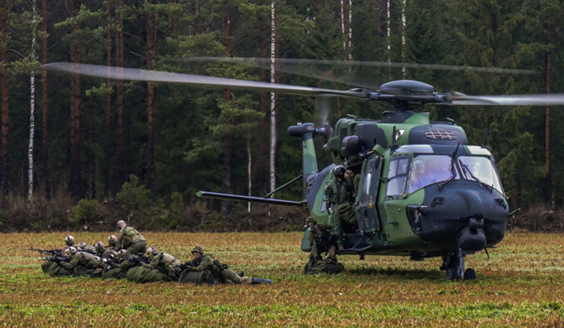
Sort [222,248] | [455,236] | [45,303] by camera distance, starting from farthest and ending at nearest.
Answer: [222,248], [455,236], [45,303]

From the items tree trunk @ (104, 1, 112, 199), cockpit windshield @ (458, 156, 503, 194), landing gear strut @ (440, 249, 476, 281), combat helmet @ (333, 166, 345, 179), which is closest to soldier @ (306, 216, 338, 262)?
combat helmet @ (333, 166, 345, 179)

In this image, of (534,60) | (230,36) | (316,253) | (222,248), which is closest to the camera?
(316,253)

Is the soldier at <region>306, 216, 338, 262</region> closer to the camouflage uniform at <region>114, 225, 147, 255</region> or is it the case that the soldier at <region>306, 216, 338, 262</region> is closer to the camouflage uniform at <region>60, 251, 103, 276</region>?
the camouflage uniform at <region>114, 225, 147, 255</region>

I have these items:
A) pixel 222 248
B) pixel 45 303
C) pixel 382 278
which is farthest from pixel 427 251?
pixel 222 248

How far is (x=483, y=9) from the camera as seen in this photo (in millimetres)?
40156

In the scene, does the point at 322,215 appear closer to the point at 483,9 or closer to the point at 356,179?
the point at 356,179

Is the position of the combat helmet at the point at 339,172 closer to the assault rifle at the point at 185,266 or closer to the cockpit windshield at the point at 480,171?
the cockpit windshield at the point at 480,171

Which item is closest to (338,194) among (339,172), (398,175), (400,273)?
(339,172)

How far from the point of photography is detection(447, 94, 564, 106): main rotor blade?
14.0 meters

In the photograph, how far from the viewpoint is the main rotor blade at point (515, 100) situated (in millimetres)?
13953

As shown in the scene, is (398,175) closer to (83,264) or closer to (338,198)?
(338,198)

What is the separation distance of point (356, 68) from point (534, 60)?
30.2 feet

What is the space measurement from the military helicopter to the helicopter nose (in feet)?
0.05

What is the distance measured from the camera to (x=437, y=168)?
1358cm
